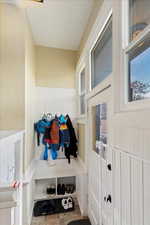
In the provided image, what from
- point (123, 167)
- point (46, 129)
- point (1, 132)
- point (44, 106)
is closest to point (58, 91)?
point (44, 106)

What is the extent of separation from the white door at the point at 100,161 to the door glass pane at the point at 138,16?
495 mm

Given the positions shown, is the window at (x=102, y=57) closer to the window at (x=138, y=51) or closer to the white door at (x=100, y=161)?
the white door at (x=100, y=161)

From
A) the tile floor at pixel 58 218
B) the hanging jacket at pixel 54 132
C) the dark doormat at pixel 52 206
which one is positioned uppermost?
the hanging jacket at pixel 54 132

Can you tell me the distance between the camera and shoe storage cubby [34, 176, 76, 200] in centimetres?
248

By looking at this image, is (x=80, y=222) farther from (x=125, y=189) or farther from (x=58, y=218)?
(x=125, y=189)

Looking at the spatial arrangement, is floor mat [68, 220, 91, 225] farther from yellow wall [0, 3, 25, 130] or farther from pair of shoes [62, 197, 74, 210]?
yellow wall [0, 3, 25, 130]

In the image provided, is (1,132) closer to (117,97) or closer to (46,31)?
(117,97)

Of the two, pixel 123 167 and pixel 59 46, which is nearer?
pixel 123 167

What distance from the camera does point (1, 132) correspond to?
187cm

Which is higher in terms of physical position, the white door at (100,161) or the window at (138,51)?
the window at (138,51)

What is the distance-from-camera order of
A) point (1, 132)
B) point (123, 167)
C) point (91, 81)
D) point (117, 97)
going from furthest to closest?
point (91, 81) → point (1, 132) → point (117, 97) → point (123, 167)

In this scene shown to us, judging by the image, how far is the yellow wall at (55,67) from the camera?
2938 mm

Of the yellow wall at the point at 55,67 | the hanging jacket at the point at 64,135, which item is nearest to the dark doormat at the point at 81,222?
the hanging jacket at the point at 64,135

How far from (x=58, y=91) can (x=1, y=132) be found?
1504 mm
